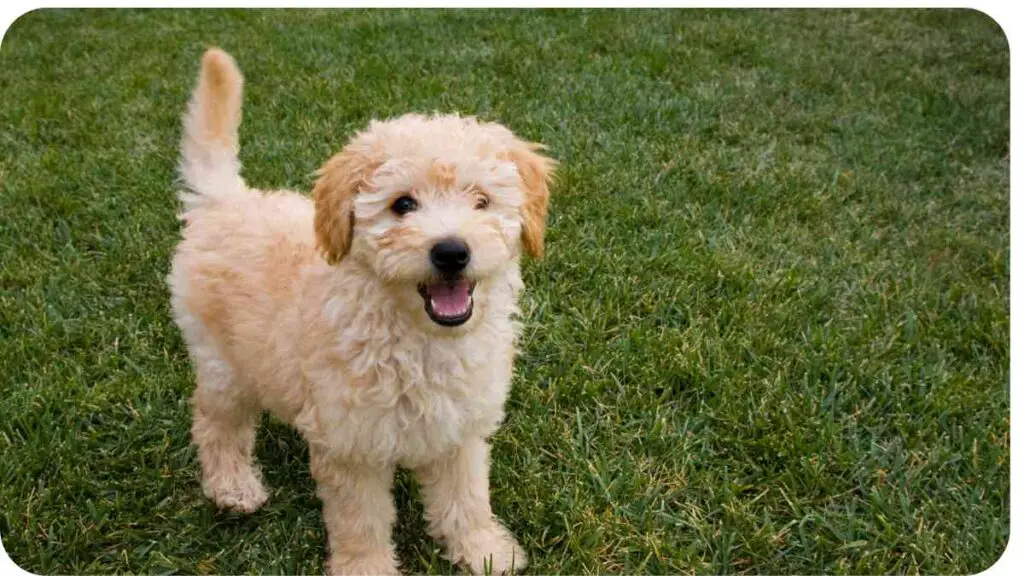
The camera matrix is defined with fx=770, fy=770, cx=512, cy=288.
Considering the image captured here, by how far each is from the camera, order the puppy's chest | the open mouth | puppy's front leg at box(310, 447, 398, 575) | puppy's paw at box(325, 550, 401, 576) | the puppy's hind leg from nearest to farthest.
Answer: the open mouth
the puppy's chest
puppy's front leg at box(310, 447, 398, 575)
puppy's paw at box(325, 550, 401, 576)
the puppy's hind leg

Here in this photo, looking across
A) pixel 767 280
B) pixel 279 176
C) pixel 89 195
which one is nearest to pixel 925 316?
pixel 767 280

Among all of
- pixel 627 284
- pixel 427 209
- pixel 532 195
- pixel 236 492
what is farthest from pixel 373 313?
pixel 627 284

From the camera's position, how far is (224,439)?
10.00 feet

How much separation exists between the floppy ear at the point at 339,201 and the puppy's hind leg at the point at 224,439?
0.93 meters

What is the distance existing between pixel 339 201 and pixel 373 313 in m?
0.35

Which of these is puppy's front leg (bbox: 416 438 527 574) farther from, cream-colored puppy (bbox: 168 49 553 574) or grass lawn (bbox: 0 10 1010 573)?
grass lawn (bbox: 0 10 1010 573)

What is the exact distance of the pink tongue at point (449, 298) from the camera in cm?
223

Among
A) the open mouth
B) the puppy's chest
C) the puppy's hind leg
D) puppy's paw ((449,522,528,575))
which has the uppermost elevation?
the open mouth

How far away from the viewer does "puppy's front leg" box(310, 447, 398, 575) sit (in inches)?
99.6

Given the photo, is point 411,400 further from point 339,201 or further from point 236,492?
point 236,492

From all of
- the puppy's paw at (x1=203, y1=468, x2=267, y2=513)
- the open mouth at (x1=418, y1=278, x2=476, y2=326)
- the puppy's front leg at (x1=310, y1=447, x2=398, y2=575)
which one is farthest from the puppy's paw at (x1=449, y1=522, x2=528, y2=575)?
the open mouth at (x1=418, y1=278, x2=476, y2=326)

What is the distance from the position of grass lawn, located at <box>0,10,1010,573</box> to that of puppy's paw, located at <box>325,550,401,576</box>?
7.2 inches

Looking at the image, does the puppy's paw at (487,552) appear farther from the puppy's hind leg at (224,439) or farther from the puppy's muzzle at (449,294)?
the puppy's muzzle at (449,294)

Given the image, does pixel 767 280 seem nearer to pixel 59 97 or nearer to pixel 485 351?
pixel 485 351
